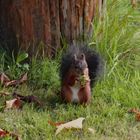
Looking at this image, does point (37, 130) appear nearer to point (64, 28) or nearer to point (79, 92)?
point (79, 92)

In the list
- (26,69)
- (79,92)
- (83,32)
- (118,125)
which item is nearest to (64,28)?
(83,32)

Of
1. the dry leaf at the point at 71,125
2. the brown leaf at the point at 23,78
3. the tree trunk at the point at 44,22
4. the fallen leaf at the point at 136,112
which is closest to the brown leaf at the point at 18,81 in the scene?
the brown leaf at the point at 23,78

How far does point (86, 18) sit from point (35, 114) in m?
1.41

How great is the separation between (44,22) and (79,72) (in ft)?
3.28

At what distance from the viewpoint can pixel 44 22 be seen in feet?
18.1

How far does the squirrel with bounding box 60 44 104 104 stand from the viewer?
187 inches

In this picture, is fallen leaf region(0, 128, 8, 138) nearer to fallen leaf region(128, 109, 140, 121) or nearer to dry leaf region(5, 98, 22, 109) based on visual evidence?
dry leaf region(5, 98, 22, 109)

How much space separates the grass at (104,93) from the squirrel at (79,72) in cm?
11

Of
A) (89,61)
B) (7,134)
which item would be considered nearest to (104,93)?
(89,61)

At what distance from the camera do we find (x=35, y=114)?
4746 millimetres

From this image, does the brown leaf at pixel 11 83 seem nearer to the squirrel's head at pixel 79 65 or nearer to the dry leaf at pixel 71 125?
the squirrel's head at pixel 79 65

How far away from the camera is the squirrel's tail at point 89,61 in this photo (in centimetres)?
493

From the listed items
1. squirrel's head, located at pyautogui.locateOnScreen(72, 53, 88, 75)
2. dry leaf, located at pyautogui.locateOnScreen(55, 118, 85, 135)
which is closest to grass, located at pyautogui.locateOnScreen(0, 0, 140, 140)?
dry leaf, located at pyautogui.locateOnScreen(55, 118, 85, 135)

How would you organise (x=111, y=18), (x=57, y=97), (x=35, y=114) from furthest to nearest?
(x=111, y=18), (x=57, y=97), (x=35, y=114)
